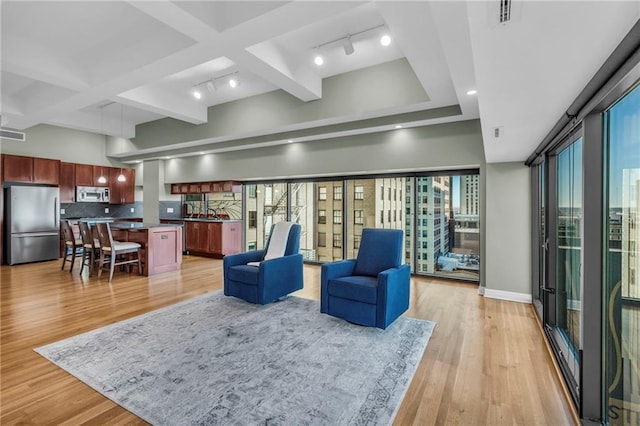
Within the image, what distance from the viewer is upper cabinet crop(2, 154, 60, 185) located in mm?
6452

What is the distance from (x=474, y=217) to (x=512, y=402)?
3.48 metres

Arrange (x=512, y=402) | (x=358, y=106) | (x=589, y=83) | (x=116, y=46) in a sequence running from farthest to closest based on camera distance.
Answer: (x=358, y=106)
(x=116, y=46)
(x=512, y=402)
(x=589, y=83)

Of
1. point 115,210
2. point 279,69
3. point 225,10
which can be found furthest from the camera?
point 115,210

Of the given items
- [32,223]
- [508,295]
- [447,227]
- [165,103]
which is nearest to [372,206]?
[447,227]

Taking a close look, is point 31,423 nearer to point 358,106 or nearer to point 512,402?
point 512,402

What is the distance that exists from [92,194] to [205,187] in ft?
9.56

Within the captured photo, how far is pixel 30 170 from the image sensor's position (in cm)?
674

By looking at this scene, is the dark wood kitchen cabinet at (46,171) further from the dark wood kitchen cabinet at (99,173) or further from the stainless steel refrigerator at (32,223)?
the dark wood kitchen cabinet at (99,173)

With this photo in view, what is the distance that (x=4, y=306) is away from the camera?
391 centimetres

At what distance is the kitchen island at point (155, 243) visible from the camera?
18.6 feet

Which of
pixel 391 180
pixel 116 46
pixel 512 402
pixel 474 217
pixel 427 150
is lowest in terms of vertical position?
pixel 512 402

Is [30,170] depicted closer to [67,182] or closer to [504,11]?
[67,182]

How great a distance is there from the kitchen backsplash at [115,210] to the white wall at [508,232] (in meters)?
7.77

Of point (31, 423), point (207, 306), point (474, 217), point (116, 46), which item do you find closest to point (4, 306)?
point (207, 306)
